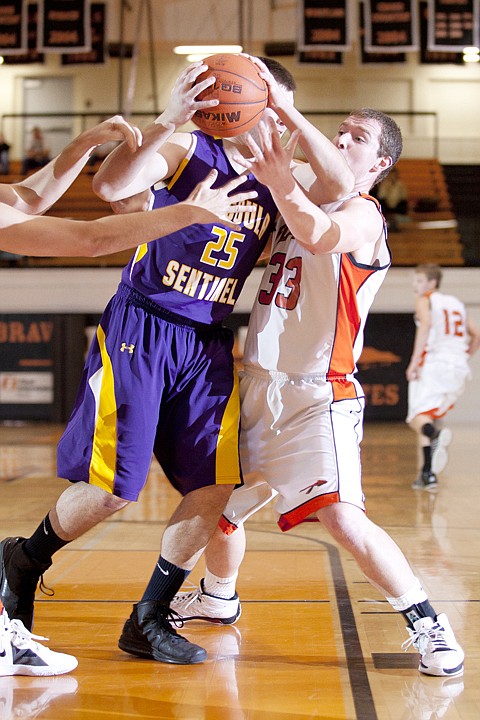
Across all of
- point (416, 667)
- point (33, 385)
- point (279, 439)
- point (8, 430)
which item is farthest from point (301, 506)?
point (33, 385)

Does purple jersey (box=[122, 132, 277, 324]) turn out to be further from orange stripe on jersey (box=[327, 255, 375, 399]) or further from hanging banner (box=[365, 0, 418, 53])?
hanging banner (box=[365, 0, 418, 53])

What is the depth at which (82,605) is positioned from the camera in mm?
3957

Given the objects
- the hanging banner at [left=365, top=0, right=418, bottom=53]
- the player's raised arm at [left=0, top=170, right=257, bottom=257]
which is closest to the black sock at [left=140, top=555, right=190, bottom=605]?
the player's raised arm at [left=0, top=170, right=257, bottom=257]

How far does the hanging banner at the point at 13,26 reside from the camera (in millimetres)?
15312

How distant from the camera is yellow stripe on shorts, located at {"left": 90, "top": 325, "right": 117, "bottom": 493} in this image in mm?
3189

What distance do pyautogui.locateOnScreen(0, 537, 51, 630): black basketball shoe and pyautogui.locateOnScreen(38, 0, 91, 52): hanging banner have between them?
12988mm

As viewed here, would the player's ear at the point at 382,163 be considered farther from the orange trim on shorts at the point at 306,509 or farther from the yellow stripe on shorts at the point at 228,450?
the orange trim on shorts at the point at 306,509

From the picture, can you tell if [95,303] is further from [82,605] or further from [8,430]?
[82,605]

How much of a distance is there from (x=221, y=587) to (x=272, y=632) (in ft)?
0.97

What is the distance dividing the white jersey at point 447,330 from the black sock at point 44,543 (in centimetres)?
568

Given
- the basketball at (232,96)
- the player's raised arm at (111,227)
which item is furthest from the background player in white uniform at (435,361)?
the player's raised arm at (111,227)

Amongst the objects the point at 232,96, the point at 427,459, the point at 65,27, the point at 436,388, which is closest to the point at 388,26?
the point at 65,27

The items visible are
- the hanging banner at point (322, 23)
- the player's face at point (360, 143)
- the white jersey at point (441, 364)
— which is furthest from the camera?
the hanging banner at point (322, 23)

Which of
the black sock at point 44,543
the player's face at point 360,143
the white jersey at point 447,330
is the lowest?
the white jersey at point 447,330
